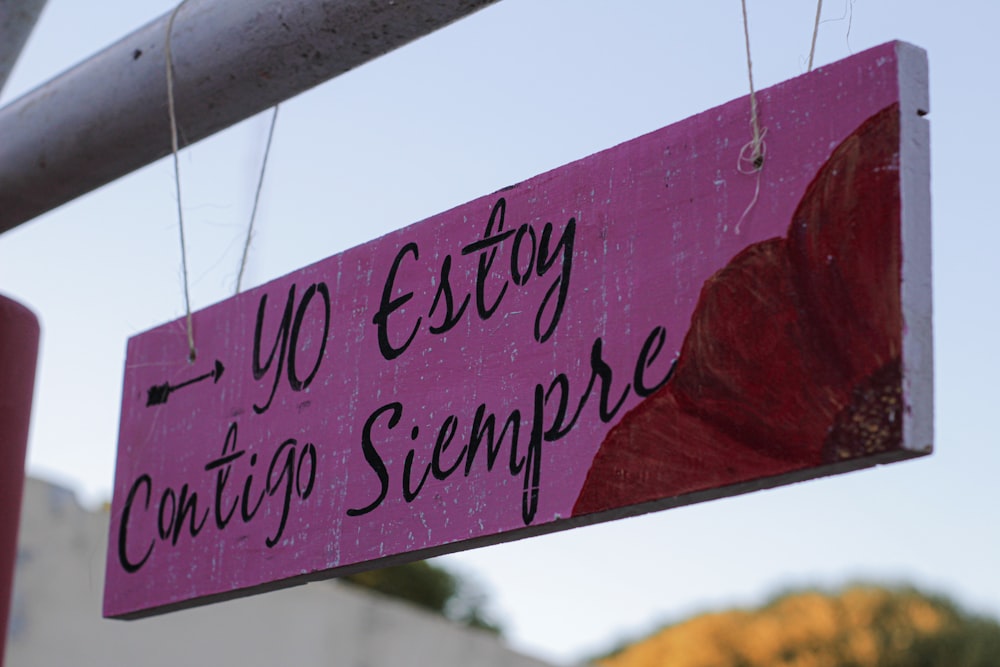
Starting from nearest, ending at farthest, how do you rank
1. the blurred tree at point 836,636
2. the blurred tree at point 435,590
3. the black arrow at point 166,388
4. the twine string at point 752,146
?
the twine string at point 752,146
the black arrow at point 166,388
the blurred tree at point 435,590
the blurred tree at point 836,636

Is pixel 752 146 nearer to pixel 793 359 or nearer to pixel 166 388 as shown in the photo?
pixel 793 359

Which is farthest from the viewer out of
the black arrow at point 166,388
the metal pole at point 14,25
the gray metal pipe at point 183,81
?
the metal pole at point 14,25

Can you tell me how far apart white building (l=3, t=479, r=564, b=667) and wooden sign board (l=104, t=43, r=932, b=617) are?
4.50m

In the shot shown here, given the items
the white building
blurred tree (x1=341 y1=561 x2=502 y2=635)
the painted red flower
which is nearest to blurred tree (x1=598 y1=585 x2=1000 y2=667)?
blurred tree (x1=341 y1=561 x2=502 y2=635)

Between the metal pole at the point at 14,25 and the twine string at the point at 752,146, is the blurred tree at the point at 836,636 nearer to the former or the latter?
the metal pole at the point at 14,25

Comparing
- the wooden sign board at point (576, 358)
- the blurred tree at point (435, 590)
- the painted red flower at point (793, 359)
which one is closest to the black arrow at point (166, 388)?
the wooden sign board at point (576, 358)

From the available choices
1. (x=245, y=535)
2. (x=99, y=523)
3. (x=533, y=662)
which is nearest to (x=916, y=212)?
(x=245, y=535)

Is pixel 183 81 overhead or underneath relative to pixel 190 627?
overhead

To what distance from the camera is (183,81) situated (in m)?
2.01

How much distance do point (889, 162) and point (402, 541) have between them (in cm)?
68

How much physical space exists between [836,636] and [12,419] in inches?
525

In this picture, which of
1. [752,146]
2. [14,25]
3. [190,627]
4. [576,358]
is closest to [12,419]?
[14,25]

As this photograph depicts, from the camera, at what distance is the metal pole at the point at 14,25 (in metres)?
2.31

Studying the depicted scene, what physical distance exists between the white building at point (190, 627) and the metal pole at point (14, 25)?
4.12 metres
